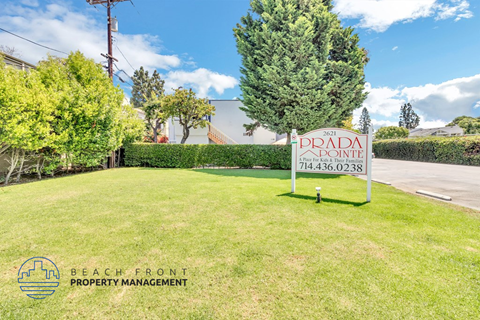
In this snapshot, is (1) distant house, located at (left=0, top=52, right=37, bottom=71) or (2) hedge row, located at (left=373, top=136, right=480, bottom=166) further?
(2) hedge row, located at (left=373, top=136, right=480, bottom=166)

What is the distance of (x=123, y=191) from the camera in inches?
227

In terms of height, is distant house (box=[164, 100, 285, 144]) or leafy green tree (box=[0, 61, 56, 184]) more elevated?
distant house (box=[164, 100, 285, 144])

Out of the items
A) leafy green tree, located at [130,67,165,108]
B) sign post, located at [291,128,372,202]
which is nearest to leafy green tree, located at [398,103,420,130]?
leafy green tree, located at [130,67,165,108]

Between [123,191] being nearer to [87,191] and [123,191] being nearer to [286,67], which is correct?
[87,191]

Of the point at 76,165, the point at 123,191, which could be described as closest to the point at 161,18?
the point at 76,165

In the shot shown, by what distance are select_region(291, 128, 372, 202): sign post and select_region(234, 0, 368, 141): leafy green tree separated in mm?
6501

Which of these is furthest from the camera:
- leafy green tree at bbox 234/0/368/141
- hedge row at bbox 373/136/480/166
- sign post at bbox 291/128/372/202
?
hedge row at bbox 373/136/480/166

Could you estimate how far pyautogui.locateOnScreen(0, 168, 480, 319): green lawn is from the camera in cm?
168

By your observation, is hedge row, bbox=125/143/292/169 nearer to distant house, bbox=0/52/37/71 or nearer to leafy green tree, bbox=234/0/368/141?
leafy green tree, bbox=234/0/368/141

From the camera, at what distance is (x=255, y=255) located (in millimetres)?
2463

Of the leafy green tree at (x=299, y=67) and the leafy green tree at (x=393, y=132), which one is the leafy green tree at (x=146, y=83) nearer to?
the leafy green tree at (x=299, y=67)

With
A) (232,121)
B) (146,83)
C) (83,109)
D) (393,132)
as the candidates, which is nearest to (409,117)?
(393,132)

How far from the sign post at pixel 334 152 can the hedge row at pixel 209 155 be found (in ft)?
21.4

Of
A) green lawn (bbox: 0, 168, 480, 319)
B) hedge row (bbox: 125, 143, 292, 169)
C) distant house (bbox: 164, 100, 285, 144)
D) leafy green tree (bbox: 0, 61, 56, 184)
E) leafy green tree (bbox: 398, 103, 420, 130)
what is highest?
leafy green tree (bbox: 398, 103, 420, 130)
